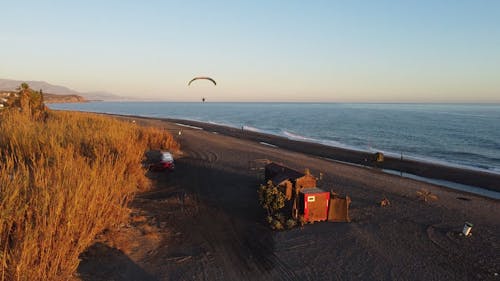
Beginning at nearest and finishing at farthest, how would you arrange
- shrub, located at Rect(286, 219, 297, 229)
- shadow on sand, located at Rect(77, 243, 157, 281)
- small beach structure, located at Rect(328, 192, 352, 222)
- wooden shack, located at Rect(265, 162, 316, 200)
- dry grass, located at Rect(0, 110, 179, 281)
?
dry grass, located at Rect(0, 110, 179, 281)
shadow on sand, located at Rect(77, 243, 157, 281)
shrub, located at Rect(286, 219, 297, 229)
small beach structure, located at Rect(328, 192, 352, 222)
wooden shack, located at Rect(265, 162, 316, 200)

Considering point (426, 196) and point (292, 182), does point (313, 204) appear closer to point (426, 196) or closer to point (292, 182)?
point (292, 182)

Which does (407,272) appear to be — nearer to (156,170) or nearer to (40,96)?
(156,170)

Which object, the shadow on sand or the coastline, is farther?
the coastline

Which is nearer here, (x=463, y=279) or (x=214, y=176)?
(x=463, y=279)

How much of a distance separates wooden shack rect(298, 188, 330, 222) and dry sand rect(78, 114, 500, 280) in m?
0.42

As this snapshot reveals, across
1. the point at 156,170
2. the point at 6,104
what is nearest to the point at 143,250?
the point at 156,170

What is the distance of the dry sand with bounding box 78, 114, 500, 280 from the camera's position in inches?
342

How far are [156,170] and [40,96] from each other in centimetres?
2693

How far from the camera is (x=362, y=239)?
11.1m

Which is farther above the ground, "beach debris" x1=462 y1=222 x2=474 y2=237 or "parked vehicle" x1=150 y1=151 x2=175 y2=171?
"parked vehicle" x1=150 y1=151 x2=175 y2=171

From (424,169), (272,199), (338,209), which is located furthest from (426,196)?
(424,169)

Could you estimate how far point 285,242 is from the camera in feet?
35.1

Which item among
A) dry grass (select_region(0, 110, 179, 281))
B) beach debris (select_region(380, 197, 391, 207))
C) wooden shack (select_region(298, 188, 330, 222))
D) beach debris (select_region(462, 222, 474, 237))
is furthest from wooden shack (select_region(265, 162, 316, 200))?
dry grass (select_region(0, 110, 179, 281))

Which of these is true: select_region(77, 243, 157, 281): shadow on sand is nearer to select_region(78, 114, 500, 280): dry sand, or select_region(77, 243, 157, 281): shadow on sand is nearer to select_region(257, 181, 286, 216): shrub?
select_region(78, 114, 500, 280): dry sand
